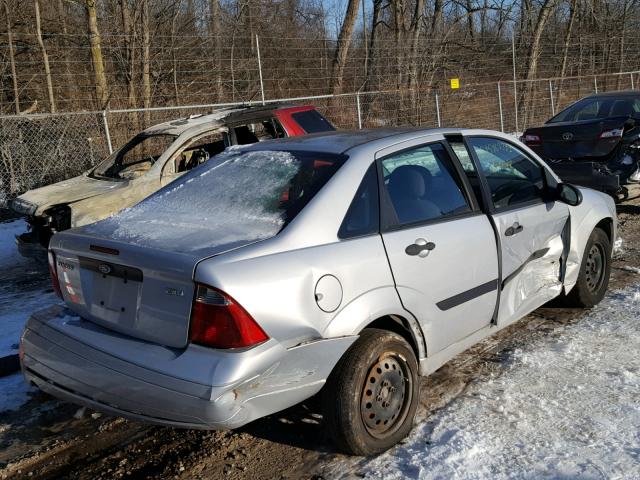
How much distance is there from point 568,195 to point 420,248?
1.68 meters

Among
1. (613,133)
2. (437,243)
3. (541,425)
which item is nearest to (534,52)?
(613,133)

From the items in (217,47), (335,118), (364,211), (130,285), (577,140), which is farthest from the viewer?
(335,118)

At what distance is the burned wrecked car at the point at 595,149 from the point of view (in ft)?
25.6

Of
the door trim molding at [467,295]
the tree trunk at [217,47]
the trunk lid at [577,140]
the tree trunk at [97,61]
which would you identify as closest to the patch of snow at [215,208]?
the door trim molding at [467,295]

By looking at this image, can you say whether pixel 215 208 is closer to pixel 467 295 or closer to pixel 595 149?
pixel 467 295

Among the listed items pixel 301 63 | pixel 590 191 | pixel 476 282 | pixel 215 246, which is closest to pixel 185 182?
pixel 215 246

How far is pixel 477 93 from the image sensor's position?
19.1 m

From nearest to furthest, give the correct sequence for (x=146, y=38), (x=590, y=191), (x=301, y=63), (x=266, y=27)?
(x=590, y=191) → (x=146, y=38) → (x=301, y=63) → (x=266, y=27)

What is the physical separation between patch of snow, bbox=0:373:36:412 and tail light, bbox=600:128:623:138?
7.13 metres

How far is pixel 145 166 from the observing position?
7.94m

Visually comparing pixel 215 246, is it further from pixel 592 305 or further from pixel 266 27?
pixel 266 27

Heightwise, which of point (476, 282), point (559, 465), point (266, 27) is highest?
point (266, 27)

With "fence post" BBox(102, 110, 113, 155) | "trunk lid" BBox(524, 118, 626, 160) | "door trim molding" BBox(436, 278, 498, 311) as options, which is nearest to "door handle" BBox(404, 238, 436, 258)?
"door trim molding" BBox(436, 278, 498, 311)

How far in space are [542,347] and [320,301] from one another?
7.35 ft
